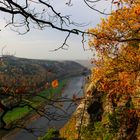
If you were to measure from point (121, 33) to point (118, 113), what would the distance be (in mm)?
6350

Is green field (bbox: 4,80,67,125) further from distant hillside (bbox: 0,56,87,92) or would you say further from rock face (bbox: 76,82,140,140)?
rock face (bbox: 76,82,140,140)

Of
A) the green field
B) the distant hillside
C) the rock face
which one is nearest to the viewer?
the green field

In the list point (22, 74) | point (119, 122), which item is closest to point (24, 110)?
point (119, 122)

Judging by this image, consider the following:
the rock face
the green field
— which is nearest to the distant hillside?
the green field

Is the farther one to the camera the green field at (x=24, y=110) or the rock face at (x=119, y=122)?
the rock face at (x=119, y=122)

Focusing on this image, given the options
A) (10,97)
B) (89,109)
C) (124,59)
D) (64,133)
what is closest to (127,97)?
(124,59)

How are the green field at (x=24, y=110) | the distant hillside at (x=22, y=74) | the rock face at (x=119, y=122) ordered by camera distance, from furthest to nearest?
the rock face at (x=119, y=122), the distant hillside at (x=22, y=74), the green field at (x=24, y=110)

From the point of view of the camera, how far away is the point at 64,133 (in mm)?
40688

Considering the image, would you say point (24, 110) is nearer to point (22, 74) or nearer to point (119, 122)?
point (119, 122)

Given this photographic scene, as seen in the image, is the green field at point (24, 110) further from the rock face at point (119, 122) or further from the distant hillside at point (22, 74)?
the rock face at point (119, 122)

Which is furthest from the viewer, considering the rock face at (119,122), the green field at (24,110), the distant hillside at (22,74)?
the rock face at (119,122)

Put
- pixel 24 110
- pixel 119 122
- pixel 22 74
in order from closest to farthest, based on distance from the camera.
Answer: pixel 22 74 < pixel 119 122 < pixel 24 110

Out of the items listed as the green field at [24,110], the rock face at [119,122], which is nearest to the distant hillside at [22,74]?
the green field at [24,110]

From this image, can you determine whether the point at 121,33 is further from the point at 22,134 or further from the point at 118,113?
the point at 22,134
